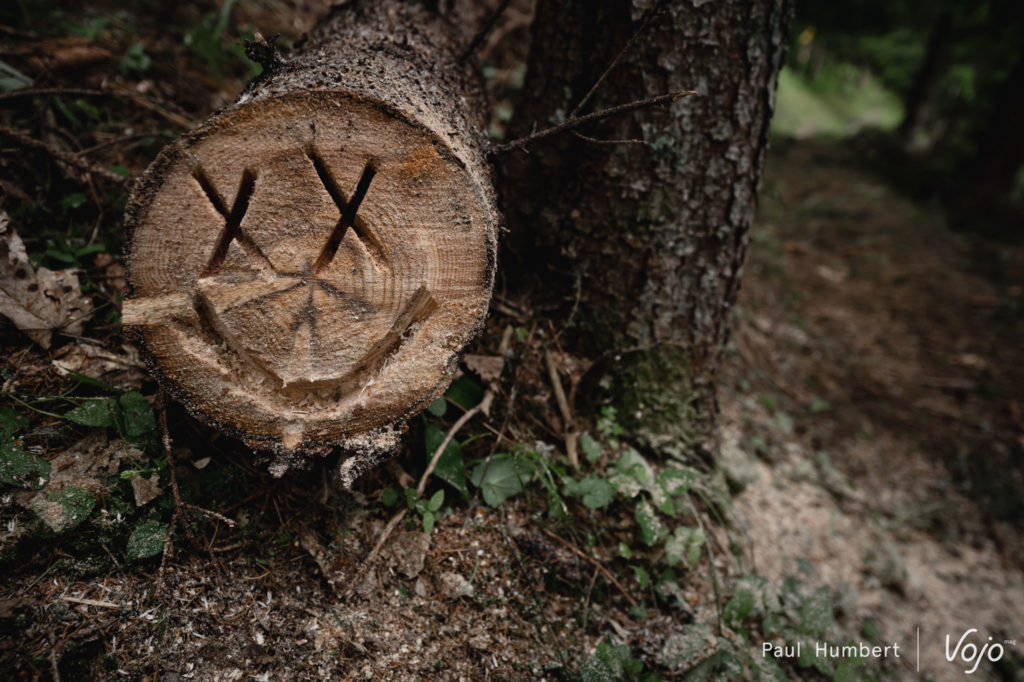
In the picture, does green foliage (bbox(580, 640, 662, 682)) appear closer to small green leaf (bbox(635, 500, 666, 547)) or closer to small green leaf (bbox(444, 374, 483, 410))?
small green leaf (bbox(635, 500, 666, 547))

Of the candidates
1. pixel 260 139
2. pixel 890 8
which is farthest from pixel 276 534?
pixel 890 8

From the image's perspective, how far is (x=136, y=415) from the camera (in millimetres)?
1392

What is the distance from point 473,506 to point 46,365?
52.1 inches

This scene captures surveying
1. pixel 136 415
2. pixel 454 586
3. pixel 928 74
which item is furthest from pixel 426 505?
pixel 928 74

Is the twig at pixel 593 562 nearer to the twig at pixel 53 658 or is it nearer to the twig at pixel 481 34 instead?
the twig at pixel 53 658

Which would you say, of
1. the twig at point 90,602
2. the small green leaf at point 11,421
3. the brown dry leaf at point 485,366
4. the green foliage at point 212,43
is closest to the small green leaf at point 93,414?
the small green leaf at point 11,421

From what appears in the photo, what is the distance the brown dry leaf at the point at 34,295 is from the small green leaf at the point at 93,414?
276 mm

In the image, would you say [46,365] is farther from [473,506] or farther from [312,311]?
[473,506]

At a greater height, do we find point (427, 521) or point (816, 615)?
point (427, 521)

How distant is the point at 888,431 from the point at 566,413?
98.8 inches

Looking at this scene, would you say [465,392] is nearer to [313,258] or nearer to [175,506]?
[313,258]

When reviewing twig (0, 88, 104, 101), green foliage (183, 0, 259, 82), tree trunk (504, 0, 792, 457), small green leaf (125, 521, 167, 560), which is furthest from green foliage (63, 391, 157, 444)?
green foliage (183, 0, 259, 82)

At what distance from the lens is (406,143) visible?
1.14 meters

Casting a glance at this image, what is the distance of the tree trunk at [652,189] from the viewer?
66.0 inches
